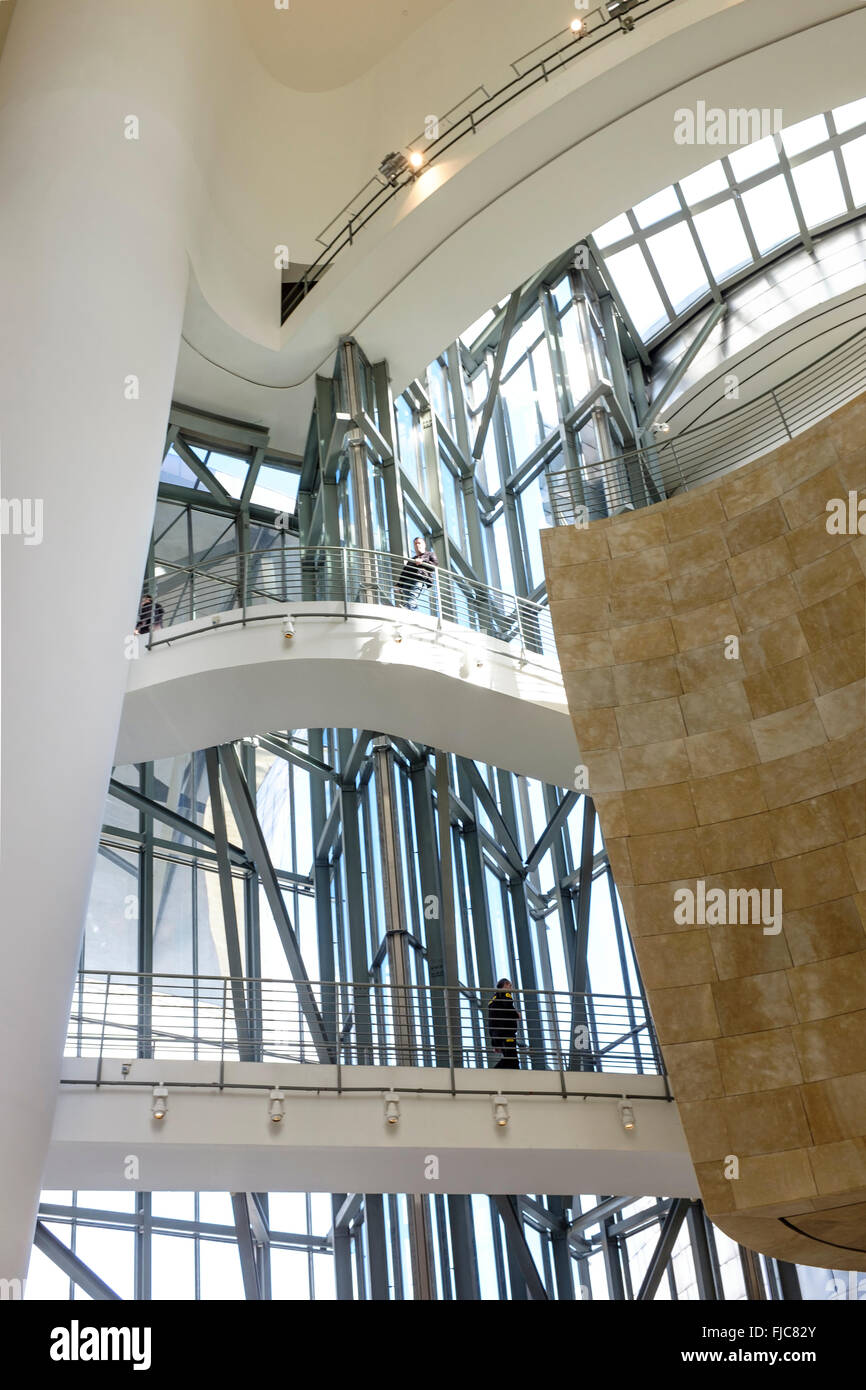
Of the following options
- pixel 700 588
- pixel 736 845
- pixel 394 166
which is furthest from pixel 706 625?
pixel 394 166

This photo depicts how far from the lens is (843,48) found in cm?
1758

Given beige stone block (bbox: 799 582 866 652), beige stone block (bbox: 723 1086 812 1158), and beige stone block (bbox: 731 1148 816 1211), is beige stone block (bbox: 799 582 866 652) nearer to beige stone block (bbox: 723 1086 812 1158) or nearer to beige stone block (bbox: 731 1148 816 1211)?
beige stone block (bbox: 723 1086 812 1158)

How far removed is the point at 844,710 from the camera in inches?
504

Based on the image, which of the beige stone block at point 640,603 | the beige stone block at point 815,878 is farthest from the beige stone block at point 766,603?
the beige stone block at point 815,878

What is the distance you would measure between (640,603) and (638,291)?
15.5 metres

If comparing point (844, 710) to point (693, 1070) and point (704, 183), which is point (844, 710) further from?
point (704, 183)

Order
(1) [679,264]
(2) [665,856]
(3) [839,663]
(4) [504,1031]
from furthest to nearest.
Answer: (1) [679,264], (4) [504,1031], (2) [665,856], (3) [839,663]

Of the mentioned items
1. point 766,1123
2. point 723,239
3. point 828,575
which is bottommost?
point 766,1123

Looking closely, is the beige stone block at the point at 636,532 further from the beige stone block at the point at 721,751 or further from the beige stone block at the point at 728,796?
the beige stone block at the point at 728,796

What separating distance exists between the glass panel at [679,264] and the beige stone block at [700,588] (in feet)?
47.9

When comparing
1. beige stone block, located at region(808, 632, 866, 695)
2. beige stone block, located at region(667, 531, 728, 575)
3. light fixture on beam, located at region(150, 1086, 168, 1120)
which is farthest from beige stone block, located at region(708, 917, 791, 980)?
light fixture on beam, located at region(150, 1086, 168, 1120)

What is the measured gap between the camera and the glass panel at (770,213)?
85.1 feet
